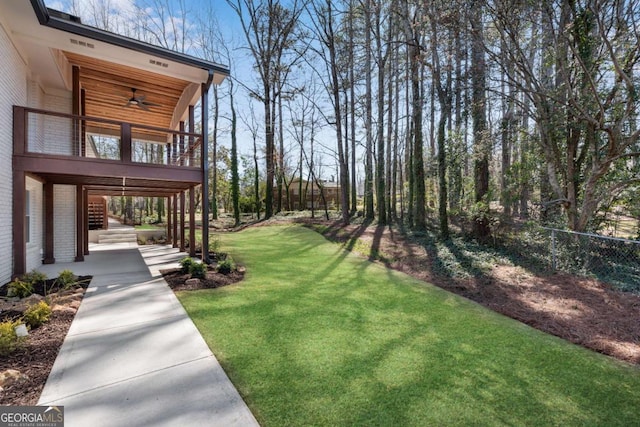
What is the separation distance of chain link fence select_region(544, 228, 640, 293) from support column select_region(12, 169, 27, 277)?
10.2 metres

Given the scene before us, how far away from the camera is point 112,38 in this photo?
5.59m

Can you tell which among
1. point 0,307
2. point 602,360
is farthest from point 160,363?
point 602,360

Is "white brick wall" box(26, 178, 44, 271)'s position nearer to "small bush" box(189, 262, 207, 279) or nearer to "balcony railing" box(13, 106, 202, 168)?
"balcony railing" box(13, 106, 202, 168)

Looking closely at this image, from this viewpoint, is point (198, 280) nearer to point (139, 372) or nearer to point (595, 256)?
point (139, 372)

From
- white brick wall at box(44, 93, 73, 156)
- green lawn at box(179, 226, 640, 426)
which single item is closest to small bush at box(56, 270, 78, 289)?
green lawn at box(179, 226, 640, 426)

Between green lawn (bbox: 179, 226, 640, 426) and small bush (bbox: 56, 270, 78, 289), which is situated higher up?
small bush (bbox: 56, 270, 78, 289)

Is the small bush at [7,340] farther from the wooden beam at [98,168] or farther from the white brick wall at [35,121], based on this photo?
the white brick wall at [35,121]

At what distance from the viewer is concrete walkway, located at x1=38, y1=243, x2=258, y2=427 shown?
2.14 m

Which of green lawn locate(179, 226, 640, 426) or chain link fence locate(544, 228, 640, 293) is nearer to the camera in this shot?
green lawn locate(179, 226, 640, 426)

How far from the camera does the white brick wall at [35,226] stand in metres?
6.37

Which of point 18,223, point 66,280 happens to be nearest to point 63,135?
point 18,223

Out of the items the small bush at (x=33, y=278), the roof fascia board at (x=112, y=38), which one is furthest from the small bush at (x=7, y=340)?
the roof fascia board at (x=112, y=38)

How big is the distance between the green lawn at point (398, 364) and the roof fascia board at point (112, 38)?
4.89 meters

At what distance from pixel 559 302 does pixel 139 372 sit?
19.9 ft
